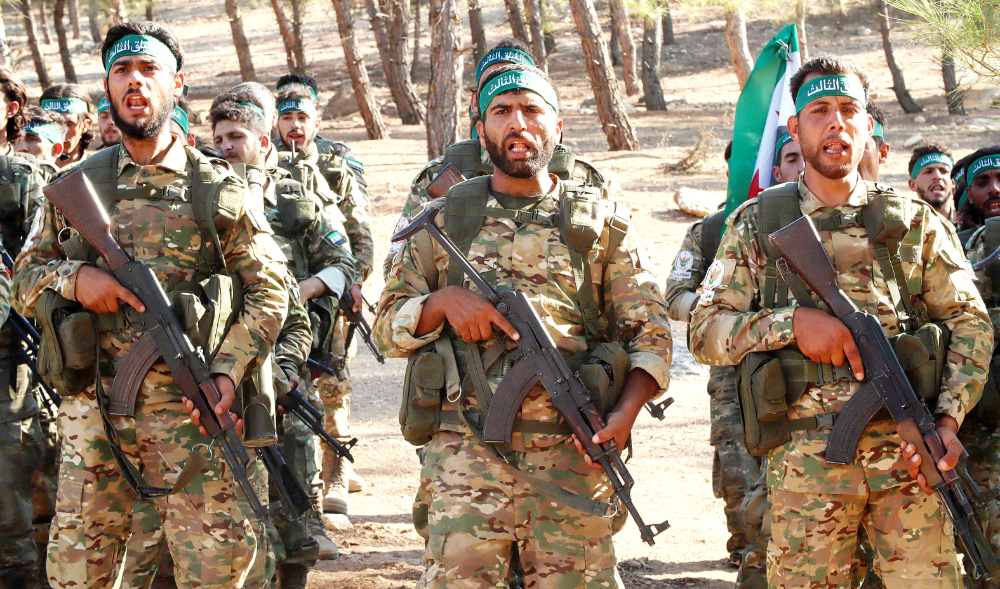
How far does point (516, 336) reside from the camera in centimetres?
347

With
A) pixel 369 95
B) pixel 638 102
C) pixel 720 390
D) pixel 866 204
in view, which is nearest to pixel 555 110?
pixel 866 204

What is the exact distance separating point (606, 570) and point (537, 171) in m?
1.40

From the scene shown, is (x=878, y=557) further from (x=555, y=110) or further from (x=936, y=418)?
(x=555, y=110)

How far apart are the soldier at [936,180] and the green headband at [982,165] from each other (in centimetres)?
33

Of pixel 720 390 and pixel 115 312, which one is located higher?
pixel 115 312

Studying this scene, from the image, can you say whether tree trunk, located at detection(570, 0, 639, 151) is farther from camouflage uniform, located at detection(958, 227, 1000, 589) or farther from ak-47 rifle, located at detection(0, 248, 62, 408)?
ak-47 rifle, located at detection(0, 248, 62, 408)

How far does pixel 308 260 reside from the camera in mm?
6078

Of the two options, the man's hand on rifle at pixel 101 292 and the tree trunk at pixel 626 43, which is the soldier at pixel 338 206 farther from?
the tree trunk at pixel 626 43

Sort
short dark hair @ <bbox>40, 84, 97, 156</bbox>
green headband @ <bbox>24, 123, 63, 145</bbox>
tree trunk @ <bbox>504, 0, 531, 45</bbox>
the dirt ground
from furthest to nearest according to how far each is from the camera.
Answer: tree trunk @ <bbox>504, 0, 531, 45</bbox>, short dark hair @ <bbox>40, 84, 97, 156</bbox>, green headband @ <bbox>24, 123, 63, 145</bbox>, the dirt ground

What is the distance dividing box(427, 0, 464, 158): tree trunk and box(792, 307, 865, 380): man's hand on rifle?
31.8ft

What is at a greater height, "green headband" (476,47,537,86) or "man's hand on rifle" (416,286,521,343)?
"green headband" (476,47,537,86)

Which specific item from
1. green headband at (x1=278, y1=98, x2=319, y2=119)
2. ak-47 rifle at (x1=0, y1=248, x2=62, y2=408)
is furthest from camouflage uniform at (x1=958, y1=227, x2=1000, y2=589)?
green headband at (x1=278, y1=98, x2=319, y2=119)

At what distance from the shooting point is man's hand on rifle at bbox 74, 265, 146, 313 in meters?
3.89

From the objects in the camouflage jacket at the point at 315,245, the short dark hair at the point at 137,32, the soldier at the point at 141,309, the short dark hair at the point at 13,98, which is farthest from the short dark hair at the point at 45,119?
the soldier at the point at 141,309
